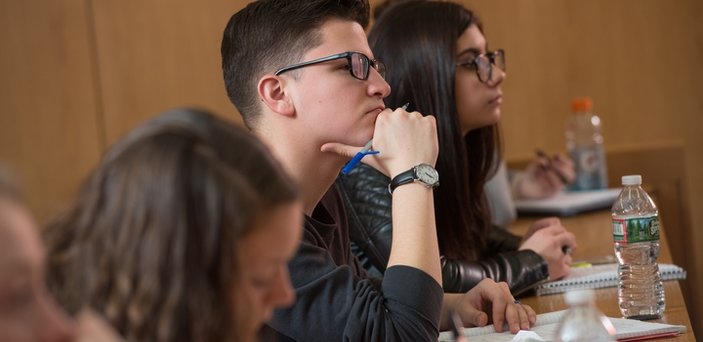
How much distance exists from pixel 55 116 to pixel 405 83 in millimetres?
2212

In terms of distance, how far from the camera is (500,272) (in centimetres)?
220

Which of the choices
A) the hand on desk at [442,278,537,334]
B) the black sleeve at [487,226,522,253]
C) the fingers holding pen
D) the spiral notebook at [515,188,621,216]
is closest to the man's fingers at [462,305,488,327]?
the hand on desk at [442,278,537,334]

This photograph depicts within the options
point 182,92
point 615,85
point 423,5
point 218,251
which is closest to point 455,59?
point 423,5

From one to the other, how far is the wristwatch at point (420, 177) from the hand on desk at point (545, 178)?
2.02 m

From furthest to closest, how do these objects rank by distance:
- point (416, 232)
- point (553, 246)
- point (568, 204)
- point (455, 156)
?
point (568, 204), point (455, 156), point (553, 246), point (416, 232)

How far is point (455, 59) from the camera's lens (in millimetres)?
2529

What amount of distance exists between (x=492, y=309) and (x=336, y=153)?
378mm

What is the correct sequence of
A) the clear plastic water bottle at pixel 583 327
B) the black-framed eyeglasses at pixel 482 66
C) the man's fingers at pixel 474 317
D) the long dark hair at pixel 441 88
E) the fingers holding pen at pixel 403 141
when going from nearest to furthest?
the clear plastic water bottle at pixel 583 327, the fingers holding pen at pixel 403 141, the man's fingers at pixel 474 317, the long dark hair at pixel 441 88, the black-framed eyeglasses at pixel 482 66

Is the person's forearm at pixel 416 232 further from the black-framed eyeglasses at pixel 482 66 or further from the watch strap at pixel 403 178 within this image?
the black-framed eyeglasses at pixel 482 66

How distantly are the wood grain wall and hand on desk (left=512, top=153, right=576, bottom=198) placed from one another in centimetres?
62

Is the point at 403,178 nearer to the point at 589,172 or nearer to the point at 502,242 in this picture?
the point at 502,242

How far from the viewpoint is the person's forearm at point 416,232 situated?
5.23 feet

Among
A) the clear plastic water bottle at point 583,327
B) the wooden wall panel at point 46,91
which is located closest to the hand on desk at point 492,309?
the clear plastic water bottle at point 583,327

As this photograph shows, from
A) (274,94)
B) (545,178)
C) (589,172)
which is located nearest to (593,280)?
(274,94)
